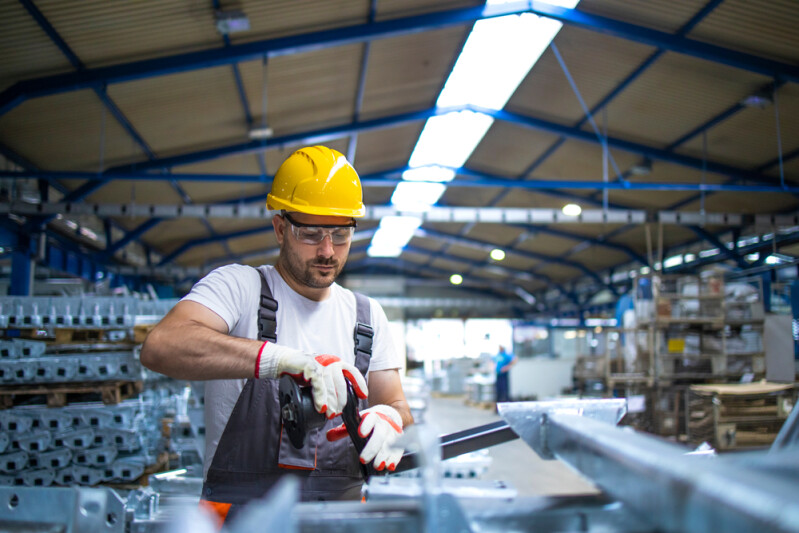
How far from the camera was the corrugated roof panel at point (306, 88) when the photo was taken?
337 inches

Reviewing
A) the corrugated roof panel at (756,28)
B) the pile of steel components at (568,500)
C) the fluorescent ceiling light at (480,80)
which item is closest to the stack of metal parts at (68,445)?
the pile of steel components at (568,500)

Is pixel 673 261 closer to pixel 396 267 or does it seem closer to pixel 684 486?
pixel 396 267

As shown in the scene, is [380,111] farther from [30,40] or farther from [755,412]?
[755,412]

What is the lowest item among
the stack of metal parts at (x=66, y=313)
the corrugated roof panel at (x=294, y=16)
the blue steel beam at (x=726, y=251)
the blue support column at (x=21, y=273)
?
the stack of metal parts at (x=66, y=313)

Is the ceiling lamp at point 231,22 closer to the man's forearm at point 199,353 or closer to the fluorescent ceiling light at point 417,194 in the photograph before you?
the man's forearm at point 199,353

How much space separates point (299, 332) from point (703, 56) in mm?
7824

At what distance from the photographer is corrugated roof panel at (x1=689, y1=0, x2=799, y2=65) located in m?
7.17

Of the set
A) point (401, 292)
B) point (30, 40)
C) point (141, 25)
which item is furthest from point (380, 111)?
point (401, 292)

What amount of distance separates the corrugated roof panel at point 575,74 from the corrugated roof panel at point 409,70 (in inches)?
55.8

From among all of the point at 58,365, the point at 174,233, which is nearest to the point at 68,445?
the point at 58,365

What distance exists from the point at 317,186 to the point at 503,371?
13883 mm

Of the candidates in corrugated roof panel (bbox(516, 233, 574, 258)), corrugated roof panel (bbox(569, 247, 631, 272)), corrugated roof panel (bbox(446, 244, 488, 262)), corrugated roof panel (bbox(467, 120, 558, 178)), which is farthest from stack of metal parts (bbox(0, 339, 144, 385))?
corrugated roof panel (bbox(446, 244, 488, 262))

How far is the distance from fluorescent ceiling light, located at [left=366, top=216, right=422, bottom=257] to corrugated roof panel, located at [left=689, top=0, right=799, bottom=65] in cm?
947

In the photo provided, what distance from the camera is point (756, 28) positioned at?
300 inches
